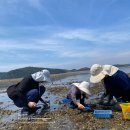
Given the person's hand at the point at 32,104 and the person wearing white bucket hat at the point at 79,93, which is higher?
the person wearing white bucket hat at the point at 79,93

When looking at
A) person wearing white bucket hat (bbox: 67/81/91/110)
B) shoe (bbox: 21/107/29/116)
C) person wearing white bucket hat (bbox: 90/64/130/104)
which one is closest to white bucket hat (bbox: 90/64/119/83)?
person wearing white bucket hat (bbox: 90/64/130/104)

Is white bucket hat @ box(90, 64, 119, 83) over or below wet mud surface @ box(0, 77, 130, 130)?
over

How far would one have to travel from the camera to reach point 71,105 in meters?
12.4

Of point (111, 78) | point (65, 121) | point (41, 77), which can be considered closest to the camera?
point (65, 121)

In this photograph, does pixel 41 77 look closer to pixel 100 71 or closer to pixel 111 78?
pixel 100 71

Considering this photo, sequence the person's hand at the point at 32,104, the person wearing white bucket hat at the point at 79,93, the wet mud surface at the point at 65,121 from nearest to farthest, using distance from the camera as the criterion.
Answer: the wet mud surface at the point at 65,121 < the person wearing white bucket hat at the point at 79,93 < the person's hand at the point at 32,104

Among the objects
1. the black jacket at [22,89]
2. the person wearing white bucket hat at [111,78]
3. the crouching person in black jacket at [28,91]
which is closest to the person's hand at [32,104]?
the crouching person in black jacket at [28,91]

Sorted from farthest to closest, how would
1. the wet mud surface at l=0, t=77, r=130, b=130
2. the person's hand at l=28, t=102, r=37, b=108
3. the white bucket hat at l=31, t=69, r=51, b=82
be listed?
the white bucket hat at l=31, t=69, r=51, b=82, the person's hand at l=28, t=102, r=37, b=108, the wet mud surface at l=0, t=77, r=130, b=130

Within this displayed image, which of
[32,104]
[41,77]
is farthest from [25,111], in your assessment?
[41,77]

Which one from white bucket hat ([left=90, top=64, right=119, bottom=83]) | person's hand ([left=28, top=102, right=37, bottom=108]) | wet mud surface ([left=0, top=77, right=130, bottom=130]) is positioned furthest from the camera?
person's hand ([left=28, top=102, right=37, bottom=108])

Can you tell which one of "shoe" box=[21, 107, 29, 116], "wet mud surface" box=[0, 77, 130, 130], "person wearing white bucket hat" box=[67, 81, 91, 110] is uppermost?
"person wearing white bucket hat" box=[67, 81, 91, 110]

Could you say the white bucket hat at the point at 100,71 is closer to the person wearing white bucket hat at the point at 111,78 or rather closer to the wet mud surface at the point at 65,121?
the person wearing white bucket hat at the point at 111,78

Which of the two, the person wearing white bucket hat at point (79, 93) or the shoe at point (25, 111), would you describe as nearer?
the person wearing white bucket hat at point (79, 93)

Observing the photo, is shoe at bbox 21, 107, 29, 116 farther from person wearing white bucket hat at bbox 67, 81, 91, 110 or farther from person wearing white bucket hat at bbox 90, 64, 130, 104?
person wearing white bucket hat at bbox 90, 64, 130, 104
